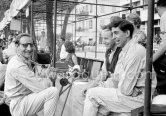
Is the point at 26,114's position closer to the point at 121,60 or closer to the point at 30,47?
the point at 30,47

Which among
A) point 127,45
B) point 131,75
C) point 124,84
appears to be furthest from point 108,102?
point 127,45

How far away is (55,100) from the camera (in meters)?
3.22

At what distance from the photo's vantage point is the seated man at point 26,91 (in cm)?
310

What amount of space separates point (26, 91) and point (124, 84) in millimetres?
1320

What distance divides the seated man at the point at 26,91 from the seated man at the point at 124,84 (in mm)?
529

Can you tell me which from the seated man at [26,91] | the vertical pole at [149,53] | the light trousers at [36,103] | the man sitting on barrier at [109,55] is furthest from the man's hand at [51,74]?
the vertical pole at [149,53]

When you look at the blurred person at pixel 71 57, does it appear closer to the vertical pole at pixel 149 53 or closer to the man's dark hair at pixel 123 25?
the man's dark hair at pixel 123 25

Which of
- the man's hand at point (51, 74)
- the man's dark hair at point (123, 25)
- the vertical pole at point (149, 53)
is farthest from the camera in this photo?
the man's hand at point (51, 74)

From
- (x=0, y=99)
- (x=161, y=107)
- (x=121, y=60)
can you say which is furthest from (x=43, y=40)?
(x=161, y=107)

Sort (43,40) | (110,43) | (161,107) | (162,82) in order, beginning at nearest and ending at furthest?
(161,107)
(162,82)
(110,43)
(43,40)

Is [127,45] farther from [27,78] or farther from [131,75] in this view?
[27,78]

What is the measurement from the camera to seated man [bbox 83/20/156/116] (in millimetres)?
2635

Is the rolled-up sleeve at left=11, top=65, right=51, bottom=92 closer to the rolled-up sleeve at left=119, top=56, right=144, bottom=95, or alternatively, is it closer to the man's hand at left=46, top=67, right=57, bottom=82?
the man's hand at left=46, top=67, right=57, bottom=82

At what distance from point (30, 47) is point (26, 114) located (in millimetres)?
847
